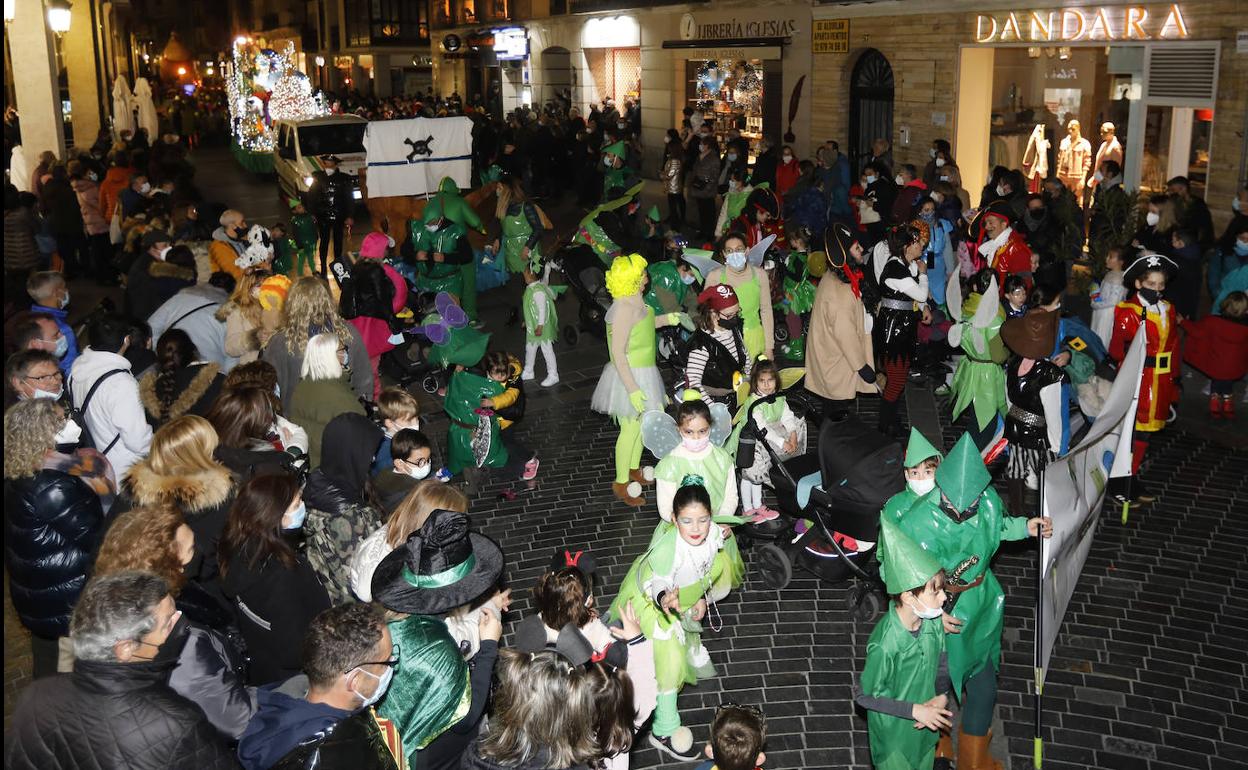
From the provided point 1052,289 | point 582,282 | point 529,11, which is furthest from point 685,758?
point 529,11

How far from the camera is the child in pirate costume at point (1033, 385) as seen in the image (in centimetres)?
709

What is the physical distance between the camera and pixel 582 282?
12.3 metres

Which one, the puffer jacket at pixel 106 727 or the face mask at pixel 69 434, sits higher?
the face mask at pixel 69 434

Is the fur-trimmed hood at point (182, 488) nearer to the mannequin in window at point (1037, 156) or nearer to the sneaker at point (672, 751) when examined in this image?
the sneaker at point (672, 751)

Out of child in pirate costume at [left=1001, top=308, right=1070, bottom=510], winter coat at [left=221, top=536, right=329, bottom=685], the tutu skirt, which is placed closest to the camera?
winter coat at [left=221, top=536, right=329, bottom=685]

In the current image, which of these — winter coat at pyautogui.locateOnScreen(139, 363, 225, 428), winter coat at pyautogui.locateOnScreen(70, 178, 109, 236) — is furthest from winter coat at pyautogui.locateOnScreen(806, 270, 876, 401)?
winter coat at pyautogui.locateOnScreen(70, 178, 109, 236)

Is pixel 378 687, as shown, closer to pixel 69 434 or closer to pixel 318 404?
pixel 69 434

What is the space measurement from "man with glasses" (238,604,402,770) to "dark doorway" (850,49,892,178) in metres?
18.4

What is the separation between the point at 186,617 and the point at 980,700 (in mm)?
3530

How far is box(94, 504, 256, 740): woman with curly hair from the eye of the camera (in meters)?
4.16

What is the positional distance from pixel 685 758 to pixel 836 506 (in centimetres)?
168

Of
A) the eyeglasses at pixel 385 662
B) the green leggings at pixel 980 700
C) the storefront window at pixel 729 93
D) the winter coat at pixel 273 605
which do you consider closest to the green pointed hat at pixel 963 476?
the green leggings at pixel 980 700

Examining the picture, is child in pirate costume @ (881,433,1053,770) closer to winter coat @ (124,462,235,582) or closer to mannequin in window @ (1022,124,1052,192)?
winter coat @ (124,462,235,582)

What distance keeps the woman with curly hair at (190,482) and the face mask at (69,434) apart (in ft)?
2.62
